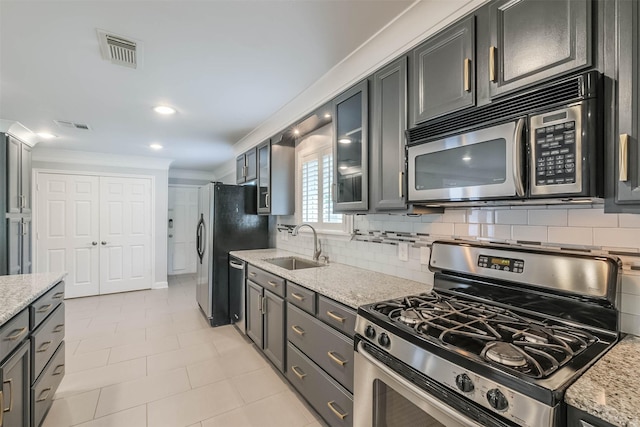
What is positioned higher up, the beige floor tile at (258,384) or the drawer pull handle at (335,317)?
the drawer pull handle at (335,317)

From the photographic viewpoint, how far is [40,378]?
179 centimetres

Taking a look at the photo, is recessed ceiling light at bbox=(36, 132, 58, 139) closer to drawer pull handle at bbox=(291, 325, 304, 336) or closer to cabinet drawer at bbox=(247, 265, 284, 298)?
cabinet drawer at bbox=(247, 265, 284, 298)

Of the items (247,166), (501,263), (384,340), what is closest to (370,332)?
(384,340)

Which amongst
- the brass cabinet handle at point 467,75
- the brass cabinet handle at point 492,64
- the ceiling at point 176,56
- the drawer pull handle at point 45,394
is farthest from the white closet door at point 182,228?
the brass cabinet handle at point 492,64

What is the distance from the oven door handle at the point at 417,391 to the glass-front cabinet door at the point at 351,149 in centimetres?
93

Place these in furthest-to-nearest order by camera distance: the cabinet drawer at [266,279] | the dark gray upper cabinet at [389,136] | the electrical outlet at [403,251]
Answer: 1. the cabinet drawer at [266,279]
2. the electrical outlet at [403,251]
3. the dark gray upper cabinet at [389,136]

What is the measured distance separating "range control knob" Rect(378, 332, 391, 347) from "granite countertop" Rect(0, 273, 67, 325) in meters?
1.66

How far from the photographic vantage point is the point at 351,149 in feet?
6.95

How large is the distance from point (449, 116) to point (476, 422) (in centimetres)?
121

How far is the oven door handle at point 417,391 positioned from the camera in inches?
36.8

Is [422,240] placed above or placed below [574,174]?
below

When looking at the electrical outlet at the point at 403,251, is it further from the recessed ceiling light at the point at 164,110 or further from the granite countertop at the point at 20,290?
the recessed ceiling light at the point at 164,110

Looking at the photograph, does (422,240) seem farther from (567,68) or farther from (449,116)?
(567,68)

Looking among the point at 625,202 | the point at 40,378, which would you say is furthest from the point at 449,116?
the point at 40,378
